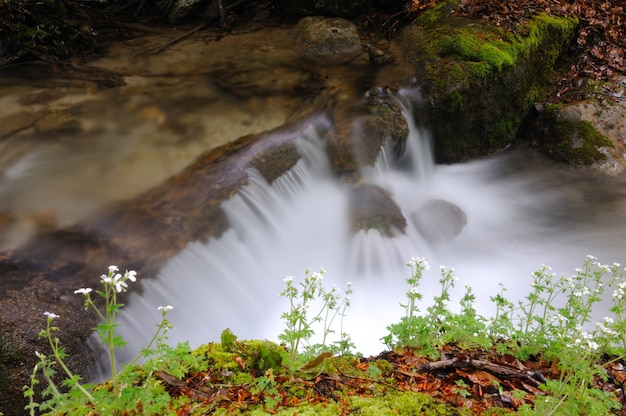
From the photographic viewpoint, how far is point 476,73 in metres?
8.15

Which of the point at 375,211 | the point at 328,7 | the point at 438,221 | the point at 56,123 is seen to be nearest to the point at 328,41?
the point at 328,7

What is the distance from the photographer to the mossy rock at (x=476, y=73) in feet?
26.9

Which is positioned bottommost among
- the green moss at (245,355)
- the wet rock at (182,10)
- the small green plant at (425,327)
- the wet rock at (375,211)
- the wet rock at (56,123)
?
the green moss at (245,355)

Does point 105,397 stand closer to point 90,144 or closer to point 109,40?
point 90,144

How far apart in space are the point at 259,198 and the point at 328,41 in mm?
4428

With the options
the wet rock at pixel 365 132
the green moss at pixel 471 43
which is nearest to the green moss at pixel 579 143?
the green moss at pixel 471 43

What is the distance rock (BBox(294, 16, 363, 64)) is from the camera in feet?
30.2

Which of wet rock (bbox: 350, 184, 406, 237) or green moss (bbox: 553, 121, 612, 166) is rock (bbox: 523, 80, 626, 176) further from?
wet rock (bbox: 350, 184, 406, 237)

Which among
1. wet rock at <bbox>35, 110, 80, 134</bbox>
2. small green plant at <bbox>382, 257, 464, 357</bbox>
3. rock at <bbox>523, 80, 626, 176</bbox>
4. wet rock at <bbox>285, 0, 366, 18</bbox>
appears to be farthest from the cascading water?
wet rock at <bbox>285, 0, 366, 18</bbox>

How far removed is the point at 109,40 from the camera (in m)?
9.22

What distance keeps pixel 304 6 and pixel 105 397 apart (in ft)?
31.6

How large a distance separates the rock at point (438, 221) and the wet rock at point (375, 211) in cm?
33

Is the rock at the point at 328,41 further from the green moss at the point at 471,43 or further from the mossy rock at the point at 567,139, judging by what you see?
the mossy rock at the point at 567,139

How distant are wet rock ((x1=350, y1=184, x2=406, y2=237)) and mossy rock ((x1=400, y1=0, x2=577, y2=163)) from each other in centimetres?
220
